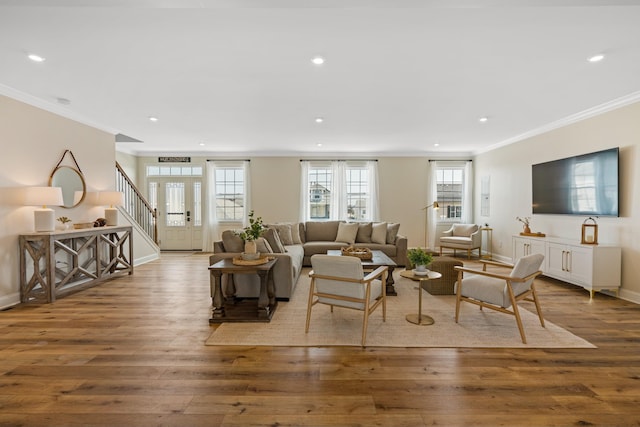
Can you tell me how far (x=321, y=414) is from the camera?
1849 millimetres

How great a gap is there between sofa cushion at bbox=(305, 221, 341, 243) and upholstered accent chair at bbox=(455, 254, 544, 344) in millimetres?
3814

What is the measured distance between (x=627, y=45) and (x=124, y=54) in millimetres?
4577

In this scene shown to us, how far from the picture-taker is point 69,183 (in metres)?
4.74

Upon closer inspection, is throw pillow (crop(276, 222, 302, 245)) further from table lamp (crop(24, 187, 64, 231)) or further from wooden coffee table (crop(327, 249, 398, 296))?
table lamp (crop(24, 187, 64, 231))

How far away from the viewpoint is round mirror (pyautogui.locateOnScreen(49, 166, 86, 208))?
450 centimetres

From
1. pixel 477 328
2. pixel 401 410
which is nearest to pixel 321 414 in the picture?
pixel 401 410

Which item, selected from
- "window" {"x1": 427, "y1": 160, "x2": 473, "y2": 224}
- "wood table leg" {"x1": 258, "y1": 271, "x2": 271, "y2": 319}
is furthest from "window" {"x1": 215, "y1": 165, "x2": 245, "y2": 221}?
"window" {"x1": 427, "y1": 160, "x2": 473, "y2": 224}

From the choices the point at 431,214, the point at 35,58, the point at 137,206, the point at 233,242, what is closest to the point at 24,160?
the point at 35,58

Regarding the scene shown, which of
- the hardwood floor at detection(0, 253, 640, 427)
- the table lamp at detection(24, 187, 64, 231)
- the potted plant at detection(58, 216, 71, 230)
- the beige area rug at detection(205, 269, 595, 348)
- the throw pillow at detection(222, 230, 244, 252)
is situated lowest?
the hardwood floor at detection(0, 253, 640, 427)

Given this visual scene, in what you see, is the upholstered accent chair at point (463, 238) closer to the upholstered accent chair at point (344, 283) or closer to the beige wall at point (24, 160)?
the upholstered accent chair at point (344, 283)

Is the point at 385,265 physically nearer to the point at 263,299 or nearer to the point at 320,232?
the point at 263,299

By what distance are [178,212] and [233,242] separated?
200 inches

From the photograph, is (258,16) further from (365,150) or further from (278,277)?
(365,150)

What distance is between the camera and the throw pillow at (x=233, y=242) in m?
3.96
